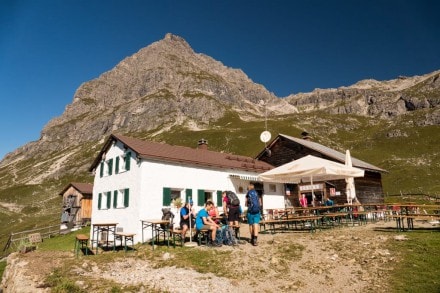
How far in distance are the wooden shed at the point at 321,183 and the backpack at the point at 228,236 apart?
15327 mm

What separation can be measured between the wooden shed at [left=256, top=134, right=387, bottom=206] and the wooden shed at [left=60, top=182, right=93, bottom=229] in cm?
2119

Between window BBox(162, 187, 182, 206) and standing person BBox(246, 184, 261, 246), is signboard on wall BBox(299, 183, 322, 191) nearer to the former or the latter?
window BBox(162, 187, 182, 206)

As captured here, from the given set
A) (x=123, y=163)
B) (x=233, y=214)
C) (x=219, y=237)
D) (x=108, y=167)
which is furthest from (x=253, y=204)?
(x=108, y=167)

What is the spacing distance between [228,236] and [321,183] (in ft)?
56.2

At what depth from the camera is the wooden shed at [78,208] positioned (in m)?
37.6

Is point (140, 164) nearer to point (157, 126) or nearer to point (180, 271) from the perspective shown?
point (180, 271)

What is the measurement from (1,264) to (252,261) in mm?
24720

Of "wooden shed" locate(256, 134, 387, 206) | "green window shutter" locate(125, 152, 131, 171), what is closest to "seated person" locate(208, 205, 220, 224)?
"green window shutter" locate(125, 152, 131, 171)

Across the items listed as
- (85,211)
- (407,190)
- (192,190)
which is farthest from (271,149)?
(407,190)

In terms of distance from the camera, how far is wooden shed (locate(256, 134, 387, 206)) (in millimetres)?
28031

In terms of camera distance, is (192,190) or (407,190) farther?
(407,190)

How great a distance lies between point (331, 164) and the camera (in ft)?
51.1

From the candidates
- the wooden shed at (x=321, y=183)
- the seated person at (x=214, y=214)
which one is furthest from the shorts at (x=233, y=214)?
the wooden shed at (x=321, y=183)

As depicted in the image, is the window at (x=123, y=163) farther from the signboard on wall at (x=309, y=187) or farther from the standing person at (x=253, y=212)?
the signboard on wall at (x=309, y=187)
